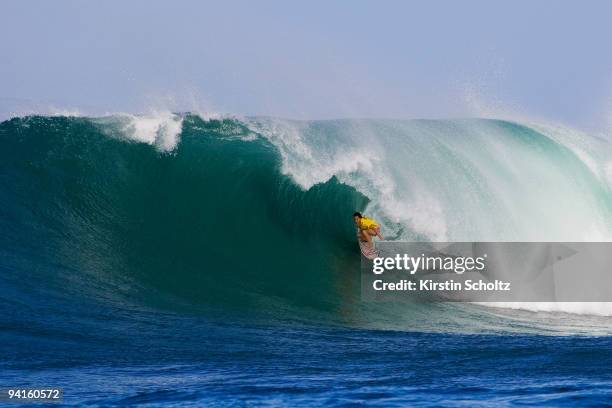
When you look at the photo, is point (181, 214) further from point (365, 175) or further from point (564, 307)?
point (564, 307)

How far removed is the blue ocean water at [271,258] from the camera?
6.21 metres

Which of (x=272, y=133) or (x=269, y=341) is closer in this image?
(x=269, y=341)

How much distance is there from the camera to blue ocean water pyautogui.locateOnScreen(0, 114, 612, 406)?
6.21 m

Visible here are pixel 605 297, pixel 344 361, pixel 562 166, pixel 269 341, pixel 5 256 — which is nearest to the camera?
pixel 344 361

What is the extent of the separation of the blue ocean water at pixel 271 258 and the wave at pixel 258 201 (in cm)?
3

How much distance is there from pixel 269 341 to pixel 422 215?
565 cm

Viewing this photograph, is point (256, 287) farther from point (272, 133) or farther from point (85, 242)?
point (272, 133)

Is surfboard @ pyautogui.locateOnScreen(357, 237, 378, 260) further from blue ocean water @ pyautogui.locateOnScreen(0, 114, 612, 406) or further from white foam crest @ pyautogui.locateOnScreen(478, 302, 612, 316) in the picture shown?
white foam crest @ pyautogui.locateOnScreen(478, 302, 612, 316)

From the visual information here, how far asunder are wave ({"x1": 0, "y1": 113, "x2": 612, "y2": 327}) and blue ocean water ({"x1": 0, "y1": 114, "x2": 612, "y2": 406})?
3cm

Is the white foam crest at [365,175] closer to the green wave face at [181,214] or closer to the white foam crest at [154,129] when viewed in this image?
the green wave face at [181,214]

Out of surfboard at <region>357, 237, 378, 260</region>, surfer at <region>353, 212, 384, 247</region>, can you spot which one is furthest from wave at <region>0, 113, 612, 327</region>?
surfer at <region>353, 212, 384, 247</region>

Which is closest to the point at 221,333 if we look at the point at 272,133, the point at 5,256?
the point at 5,256

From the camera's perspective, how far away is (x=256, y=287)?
1016cm

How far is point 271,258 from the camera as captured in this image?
37.3 feet
